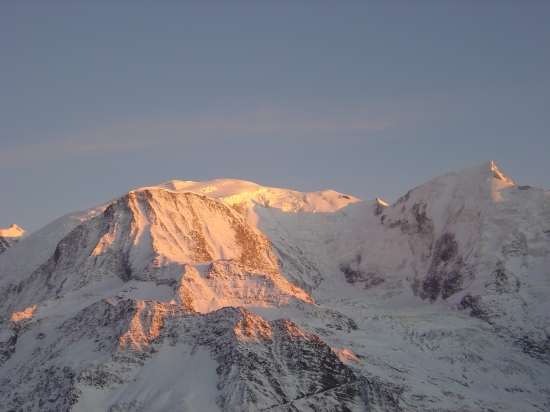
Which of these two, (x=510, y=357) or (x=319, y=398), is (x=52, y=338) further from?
(x=510, y=357)

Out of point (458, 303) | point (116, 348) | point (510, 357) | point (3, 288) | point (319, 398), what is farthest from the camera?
point (3, 288)

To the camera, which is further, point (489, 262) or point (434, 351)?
point (489, 262)

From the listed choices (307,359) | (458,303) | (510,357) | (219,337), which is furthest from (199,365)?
(458,303)

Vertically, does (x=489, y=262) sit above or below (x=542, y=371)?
above

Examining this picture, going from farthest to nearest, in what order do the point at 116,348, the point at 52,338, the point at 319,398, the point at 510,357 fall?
the point at 510,357 → the point at 52,338 → the point at 116,348 → the point at 319,398

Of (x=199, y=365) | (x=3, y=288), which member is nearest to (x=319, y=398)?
(x=199, y=365)

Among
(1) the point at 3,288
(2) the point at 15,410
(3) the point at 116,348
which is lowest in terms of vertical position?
(2) the point at 15,410
